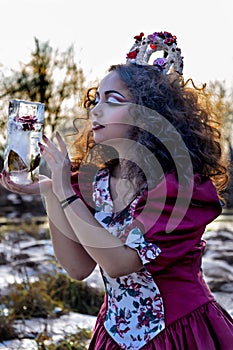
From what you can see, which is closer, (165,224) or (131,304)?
(165,224)

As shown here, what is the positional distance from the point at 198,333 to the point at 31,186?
0.65 metres

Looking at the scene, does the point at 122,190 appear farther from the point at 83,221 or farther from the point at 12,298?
the point at 12,298

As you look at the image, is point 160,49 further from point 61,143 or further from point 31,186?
point 31,186

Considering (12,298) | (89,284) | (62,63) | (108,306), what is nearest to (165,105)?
(108,306)

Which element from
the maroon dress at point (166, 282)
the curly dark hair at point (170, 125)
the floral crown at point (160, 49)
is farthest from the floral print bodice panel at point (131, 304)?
the floral crown at point (160, 49)

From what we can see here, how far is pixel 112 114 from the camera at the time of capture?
2.07 meters

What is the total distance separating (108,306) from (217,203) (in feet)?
1.53

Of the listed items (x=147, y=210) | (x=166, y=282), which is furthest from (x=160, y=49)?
(x=166, y=282)

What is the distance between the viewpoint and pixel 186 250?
1.96 meters

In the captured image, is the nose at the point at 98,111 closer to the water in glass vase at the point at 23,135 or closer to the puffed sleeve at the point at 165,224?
the water in glass vase at the point at 23,135

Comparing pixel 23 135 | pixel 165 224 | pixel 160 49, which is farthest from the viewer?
pixel 160 49

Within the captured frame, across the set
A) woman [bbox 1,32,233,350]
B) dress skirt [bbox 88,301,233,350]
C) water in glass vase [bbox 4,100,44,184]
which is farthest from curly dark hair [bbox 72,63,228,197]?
dress skirt [bbox 88,301,233,350]

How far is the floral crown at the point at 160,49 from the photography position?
2.25 m

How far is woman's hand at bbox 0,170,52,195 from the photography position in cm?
209
